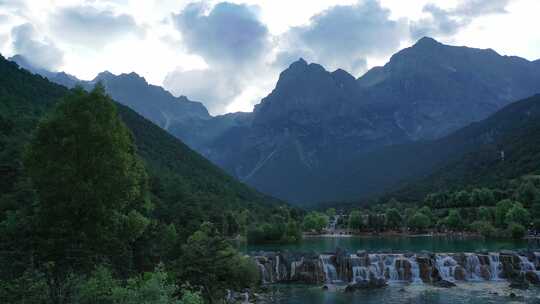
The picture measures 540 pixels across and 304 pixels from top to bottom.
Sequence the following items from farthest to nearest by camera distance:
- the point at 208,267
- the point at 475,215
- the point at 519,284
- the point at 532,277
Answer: the point at 475,215
the point at 532,277
the point at 519,284
the point at 208,267

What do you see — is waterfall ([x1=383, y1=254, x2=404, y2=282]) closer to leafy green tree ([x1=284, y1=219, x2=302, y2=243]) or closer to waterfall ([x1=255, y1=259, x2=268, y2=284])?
waterfall ([x1=255, y1=259, x2=268, y2=284])

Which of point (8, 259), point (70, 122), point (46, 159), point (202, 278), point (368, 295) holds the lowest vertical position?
point (368, 295)

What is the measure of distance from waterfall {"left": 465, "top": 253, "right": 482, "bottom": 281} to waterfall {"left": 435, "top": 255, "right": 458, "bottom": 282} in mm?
1473

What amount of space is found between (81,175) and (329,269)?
35.5 m

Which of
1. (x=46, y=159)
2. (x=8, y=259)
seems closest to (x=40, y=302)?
(x=8, y=259)

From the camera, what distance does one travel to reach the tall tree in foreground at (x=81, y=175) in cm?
2367

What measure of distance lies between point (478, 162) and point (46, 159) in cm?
19177

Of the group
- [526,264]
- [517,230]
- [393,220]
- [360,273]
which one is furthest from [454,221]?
[360,273]

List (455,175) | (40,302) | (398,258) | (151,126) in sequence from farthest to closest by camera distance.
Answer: (455,175) < (151,126) < (398,258) < (40,302)

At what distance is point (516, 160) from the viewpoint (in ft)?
527

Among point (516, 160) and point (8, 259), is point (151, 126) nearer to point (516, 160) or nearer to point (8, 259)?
point (516, 160)

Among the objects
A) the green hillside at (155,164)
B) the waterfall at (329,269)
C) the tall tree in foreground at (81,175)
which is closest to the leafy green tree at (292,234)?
the green hillside at (155,164)

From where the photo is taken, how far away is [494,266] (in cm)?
5384

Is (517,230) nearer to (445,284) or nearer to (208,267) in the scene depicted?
(445,284)
